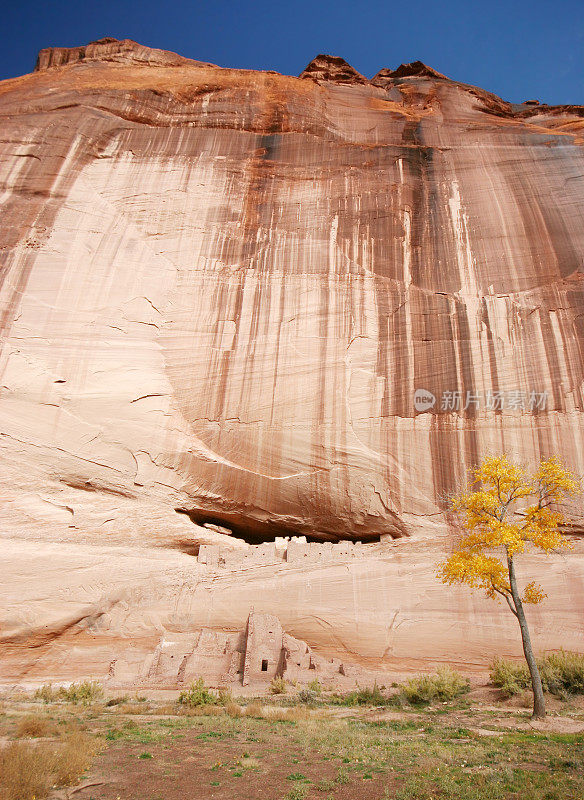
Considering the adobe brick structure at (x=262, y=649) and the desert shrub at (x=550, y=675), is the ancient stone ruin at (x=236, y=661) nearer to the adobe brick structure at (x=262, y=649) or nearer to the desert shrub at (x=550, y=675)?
the adobe brick structure at (x=262, y=649)

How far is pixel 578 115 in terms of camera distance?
24.6m

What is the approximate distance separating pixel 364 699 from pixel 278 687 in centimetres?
182

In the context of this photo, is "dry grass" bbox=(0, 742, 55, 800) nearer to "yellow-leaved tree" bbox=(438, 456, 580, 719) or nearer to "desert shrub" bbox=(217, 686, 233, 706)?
"desert shrub" bbox=(217, 686, 233, 706)

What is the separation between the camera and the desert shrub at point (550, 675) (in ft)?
35.5

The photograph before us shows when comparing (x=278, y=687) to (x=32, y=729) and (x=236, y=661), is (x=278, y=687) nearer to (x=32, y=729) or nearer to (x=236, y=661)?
(x=236, y=661)

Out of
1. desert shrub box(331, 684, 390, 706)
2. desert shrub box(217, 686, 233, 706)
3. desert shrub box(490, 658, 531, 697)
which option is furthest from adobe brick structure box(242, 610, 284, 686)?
desert shrub box(490, 658, 531, 697)

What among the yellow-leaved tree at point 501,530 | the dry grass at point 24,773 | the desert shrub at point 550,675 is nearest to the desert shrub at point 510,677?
the desert shrub at point 550,675

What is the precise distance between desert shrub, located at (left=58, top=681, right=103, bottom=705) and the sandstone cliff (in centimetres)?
177

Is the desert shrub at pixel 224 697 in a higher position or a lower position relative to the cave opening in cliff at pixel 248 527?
lower

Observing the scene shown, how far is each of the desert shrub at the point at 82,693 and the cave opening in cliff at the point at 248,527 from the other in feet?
16.3

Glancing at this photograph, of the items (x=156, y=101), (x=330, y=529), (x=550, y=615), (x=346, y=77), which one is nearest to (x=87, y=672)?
→ (x=330, y=529)

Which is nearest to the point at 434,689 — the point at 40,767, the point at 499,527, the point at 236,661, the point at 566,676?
the point at 566,676

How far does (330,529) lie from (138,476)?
223 inches

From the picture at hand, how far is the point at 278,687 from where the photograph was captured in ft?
38.3
